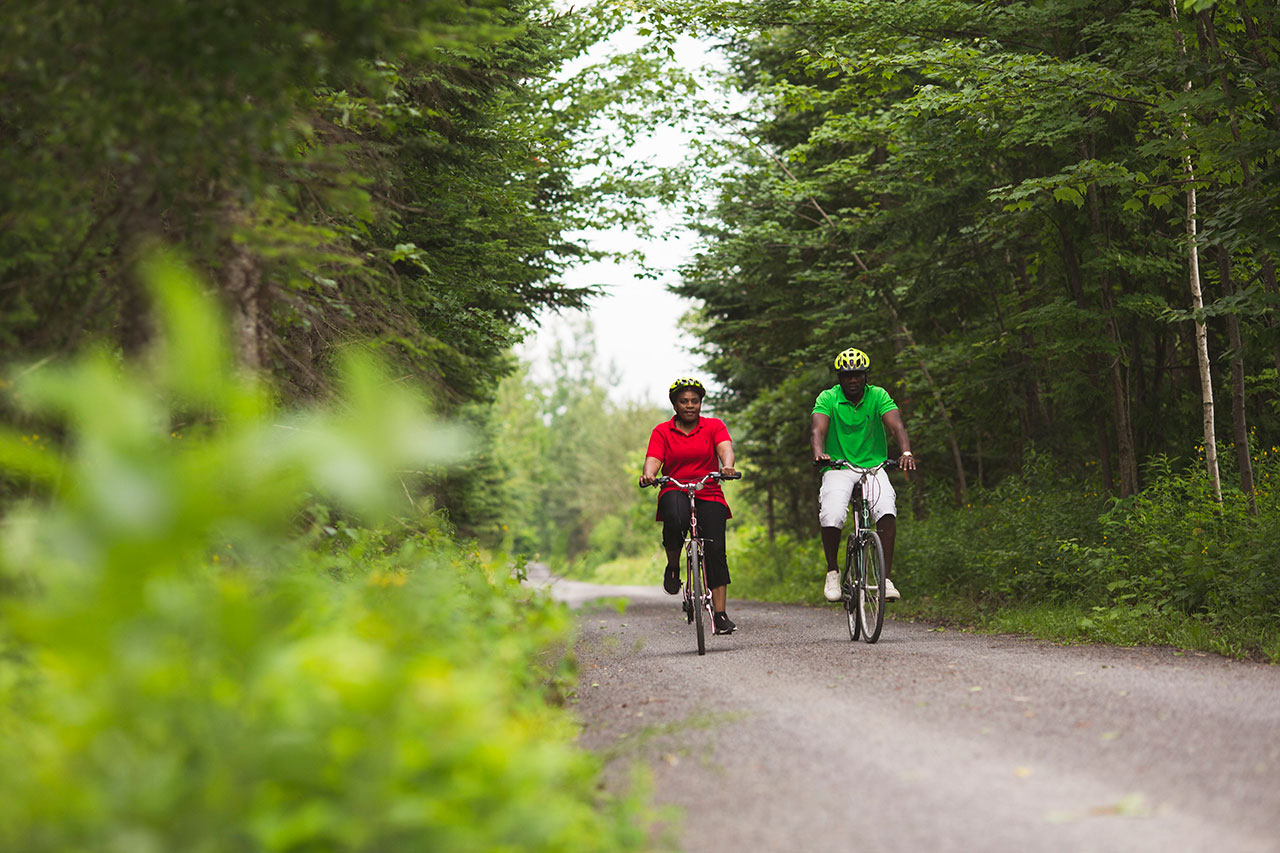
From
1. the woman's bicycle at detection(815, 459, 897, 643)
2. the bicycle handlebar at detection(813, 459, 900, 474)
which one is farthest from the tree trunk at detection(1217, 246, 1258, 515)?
the woman's bicycle at detection(815, 459, 897, 643)

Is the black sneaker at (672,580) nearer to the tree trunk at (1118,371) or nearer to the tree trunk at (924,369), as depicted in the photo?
the tree trunk at (1118,371)

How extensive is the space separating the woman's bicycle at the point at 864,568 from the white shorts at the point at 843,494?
0.03 meters

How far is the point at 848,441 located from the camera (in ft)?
28.4

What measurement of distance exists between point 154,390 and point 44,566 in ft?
4.14

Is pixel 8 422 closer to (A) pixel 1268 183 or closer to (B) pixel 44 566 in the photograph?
(B) pixel 44 566

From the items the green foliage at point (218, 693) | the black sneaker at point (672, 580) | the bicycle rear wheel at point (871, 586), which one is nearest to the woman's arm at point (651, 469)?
the black sneaker at point (672, 580)

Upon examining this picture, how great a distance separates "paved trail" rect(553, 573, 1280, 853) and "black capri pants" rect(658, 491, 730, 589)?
3.76 ft

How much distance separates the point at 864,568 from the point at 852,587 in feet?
1.31

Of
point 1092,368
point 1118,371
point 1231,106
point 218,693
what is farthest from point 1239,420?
point 218,693

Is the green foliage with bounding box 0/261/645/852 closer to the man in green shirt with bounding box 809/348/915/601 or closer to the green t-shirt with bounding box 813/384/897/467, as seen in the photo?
the man in green shirt with bounding box 809/348/915/601

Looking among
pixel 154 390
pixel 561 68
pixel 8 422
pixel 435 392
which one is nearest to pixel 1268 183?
pixel 435 392

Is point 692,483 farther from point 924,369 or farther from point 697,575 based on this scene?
point 924,369

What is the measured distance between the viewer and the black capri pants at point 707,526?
27.5 ft

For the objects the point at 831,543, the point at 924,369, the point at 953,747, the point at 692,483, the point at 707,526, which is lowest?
the point at 953,747
